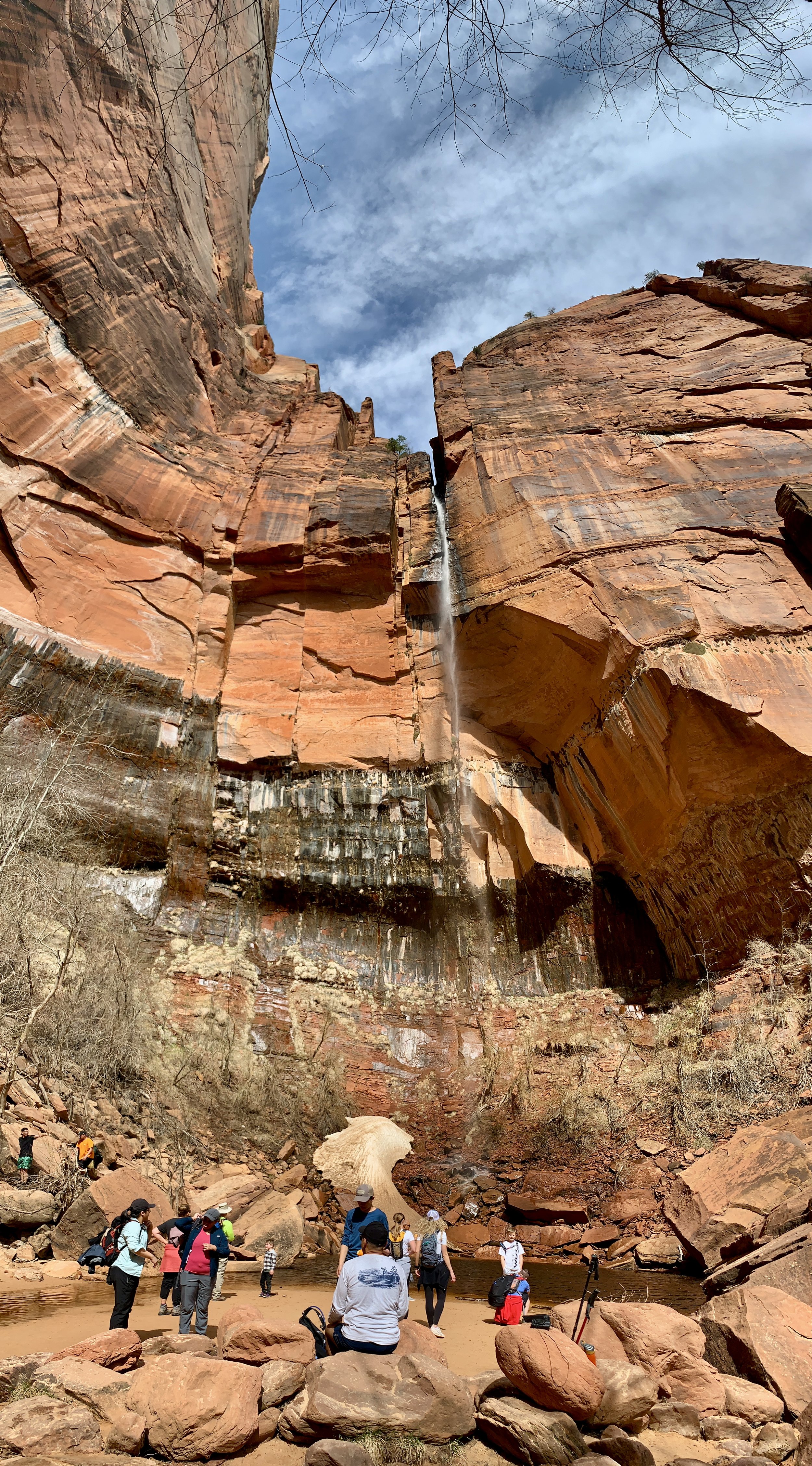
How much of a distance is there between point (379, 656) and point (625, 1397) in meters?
15.2

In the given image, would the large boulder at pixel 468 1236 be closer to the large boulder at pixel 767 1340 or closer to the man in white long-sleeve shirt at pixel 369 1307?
the large boulder at pixel 767 1340

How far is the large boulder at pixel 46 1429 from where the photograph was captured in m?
2.95

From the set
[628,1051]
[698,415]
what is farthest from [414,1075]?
[698,415]

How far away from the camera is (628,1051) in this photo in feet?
43.3

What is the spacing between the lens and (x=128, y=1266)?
199 inches

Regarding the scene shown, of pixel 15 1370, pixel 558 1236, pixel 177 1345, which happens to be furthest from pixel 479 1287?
A: pixel 15 1370

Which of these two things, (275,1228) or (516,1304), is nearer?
(516,1304)

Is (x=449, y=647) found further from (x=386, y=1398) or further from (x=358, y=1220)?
(x=386, y=1398)

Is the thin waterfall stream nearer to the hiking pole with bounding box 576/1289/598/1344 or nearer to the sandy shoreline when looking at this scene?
the sandy shoreline

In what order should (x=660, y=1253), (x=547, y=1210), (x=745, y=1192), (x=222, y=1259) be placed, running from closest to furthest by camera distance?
(x=222, y=1259) < (x=745, y=1192) < (x=660, y=1253) < (x=547, y=1210)

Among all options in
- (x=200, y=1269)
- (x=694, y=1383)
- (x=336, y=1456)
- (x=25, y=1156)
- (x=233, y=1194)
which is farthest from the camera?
(x=233, y=1194)

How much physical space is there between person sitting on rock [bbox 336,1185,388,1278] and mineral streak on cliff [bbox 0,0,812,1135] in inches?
353

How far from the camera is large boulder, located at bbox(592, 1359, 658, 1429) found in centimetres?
362

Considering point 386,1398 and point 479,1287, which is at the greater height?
point 386,1398
